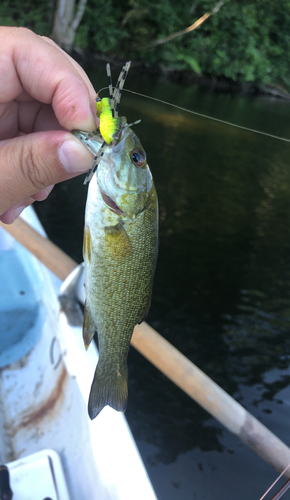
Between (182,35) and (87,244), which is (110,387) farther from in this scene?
(182,35)

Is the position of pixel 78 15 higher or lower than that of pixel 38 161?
lower

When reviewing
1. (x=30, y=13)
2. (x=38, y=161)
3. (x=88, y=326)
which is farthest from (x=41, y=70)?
(x=30, y=13)

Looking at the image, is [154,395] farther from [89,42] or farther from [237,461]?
[89,42]

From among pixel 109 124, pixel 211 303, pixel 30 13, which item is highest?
pixel 109 124

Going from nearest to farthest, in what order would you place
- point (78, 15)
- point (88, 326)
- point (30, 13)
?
point (88, 326) < point (78, 15) < point (30, 13)

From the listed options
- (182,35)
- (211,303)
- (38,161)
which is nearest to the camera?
(38,161)

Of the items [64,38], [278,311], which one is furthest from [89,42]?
[278,311]

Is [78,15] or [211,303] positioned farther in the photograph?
[78,15]
